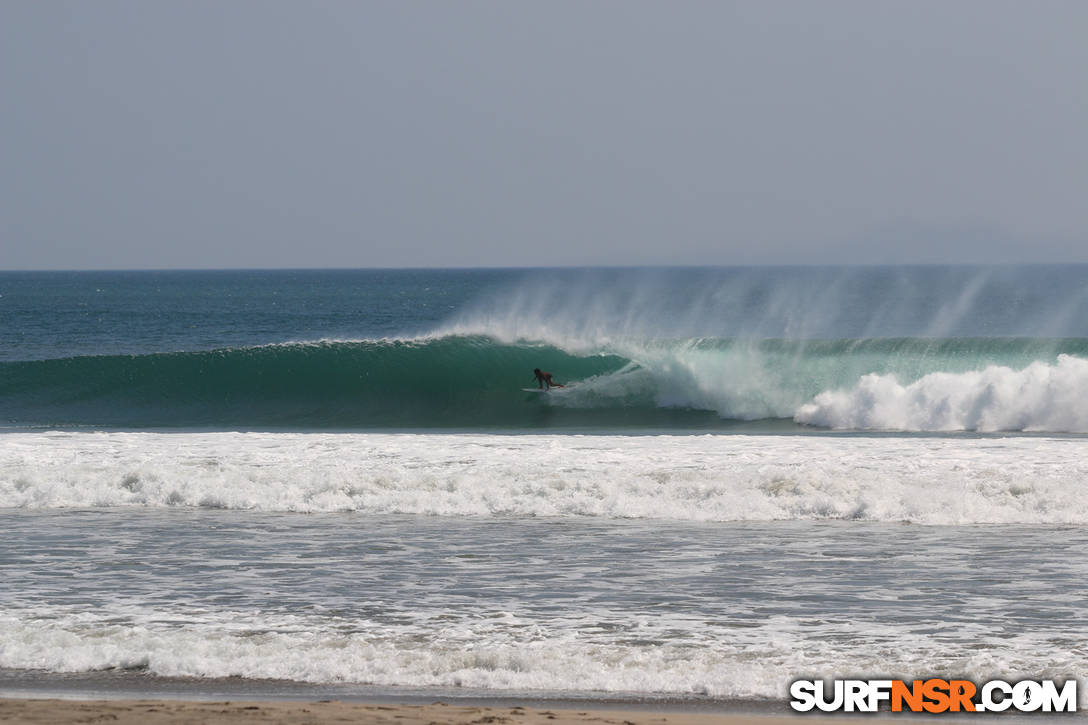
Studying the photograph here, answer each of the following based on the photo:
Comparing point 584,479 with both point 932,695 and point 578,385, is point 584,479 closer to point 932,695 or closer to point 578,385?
point 932,695

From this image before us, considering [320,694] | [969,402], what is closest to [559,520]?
[320,694]

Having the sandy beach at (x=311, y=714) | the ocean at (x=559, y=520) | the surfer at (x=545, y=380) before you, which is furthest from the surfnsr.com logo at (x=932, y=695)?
the surfer at (x=545, y=380)

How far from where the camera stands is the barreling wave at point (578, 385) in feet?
67.6

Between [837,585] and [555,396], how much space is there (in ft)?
50.5

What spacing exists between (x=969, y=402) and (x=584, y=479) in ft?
34.8

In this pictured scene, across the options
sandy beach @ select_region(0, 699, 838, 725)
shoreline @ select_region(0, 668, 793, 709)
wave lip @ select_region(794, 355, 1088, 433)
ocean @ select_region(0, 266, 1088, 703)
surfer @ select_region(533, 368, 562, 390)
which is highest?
surfer @ select_region(533, 368, 562, 390)

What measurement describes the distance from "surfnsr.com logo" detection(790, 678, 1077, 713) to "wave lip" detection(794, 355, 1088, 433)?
14.4m

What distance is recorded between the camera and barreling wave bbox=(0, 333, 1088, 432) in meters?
20.6

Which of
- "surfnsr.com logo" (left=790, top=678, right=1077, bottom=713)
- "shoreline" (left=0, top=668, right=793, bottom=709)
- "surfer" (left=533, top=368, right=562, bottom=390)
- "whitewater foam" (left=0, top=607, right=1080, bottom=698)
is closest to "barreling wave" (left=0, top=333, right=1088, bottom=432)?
"surfer" (left=533, top=368, right=562, bottom=390)

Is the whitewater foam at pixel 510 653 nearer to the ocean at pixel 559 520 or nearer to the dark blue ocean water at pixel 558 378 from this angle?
the ocean at pixel 559 520

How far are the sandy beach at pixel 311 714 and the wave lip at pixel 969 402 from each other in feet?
50.8

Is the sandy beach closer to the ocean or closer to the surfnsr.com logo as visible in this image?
the surfnsr.com logo

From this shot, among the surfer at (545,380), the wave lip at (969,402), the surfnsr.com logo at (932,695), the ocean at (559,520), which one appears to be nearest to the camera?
the surfnsr.com logo at (932,695)

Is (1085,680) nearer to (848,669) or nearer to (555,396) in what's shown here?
(848,669)
